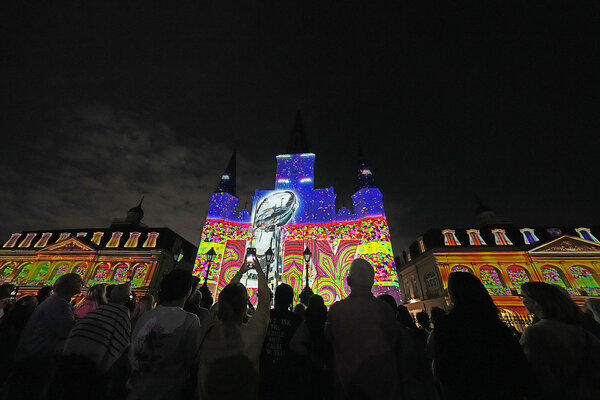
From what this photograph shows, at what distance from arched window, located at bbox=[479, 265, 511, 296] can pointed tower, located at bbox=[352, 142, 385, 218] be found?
13.7 meters

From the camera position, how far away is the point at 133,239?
27.8 meters

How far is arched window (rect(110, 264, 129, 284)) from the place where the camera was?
82.5 feet

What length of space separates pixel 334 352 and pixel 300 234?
18203 mm

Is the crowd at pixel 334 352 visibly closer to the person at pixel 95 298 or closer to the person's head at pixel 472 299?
the person's head at pixel 472 299

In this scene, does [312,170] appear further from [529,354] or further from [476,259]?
[529,354]

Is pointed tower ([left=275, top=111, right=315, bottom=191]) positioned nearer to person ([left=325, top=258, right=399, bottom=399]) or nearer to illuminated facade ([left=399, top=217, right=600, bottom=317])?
illuminated facade ([left=399, top=217, right=600, bottom=317])

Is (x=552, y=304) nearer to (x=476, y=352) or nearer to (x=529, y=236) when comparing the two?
(x=476, y=352)

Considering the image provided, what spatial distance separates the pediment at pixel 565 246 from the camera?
23328 mm

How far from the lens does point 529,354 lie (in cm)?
252

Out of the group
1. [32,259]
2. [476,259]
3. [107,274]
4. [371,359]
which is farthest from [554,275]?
[32,259]

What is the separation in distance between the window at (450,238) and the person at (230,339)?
95.1 ft

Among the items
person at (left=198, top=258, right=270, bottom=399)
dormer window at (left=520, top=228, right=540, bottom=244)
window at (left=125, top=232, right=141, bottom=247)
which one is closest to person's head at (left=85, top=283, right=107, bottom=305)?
person at (left=198, top=258, right=270, bottom=399)

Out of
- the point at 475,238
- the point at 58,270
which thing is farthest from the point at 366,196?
the point at 58,270

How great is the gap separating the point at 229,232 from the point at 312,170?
10390 millimetres
